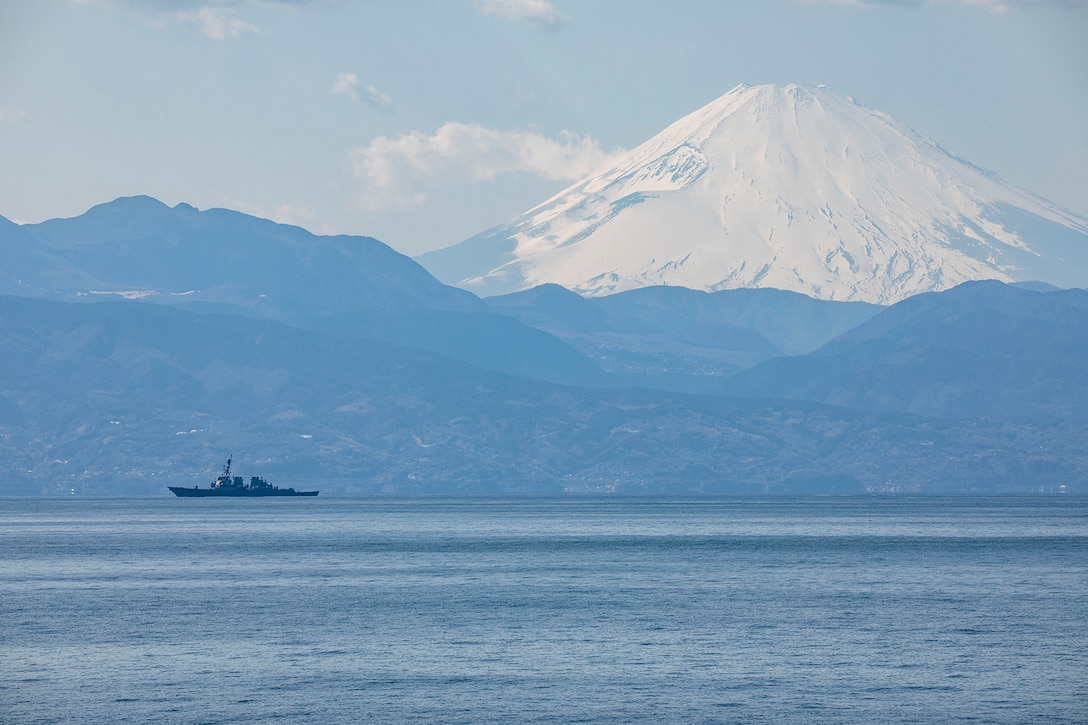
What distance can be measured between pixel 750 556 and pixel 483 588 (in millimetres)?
41291

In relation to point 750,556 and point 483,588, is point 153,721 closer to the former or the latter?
point 483,588

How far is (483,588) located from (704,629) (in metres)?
29.9

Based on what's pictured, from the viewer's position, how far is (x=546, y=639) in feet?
284

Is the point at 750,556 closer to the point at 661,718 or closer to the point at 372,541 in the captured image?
the point at 372,541

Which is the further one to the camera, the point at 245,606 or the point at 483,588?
the point at 483,588

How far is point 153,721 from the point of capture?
65062 millimetres

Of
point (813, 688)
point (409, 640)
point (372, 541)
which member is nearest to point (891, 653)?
point (813, 688)

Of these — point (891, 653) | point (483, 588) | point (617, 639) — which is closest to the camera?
point (891, 653)

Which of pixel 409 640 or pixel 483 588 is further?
pixel 483 588

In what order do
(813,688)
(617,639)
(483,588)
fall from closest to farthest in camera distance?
(813,688) → (617,639) → (483,588)

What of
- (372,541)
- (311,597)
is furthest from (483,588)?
(372,541)

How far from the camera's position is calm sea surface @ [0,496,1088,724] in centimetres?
6781

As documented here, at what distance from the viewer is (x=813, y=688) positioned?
71.2 m

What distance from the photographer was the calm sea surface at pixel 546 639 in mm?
67812
